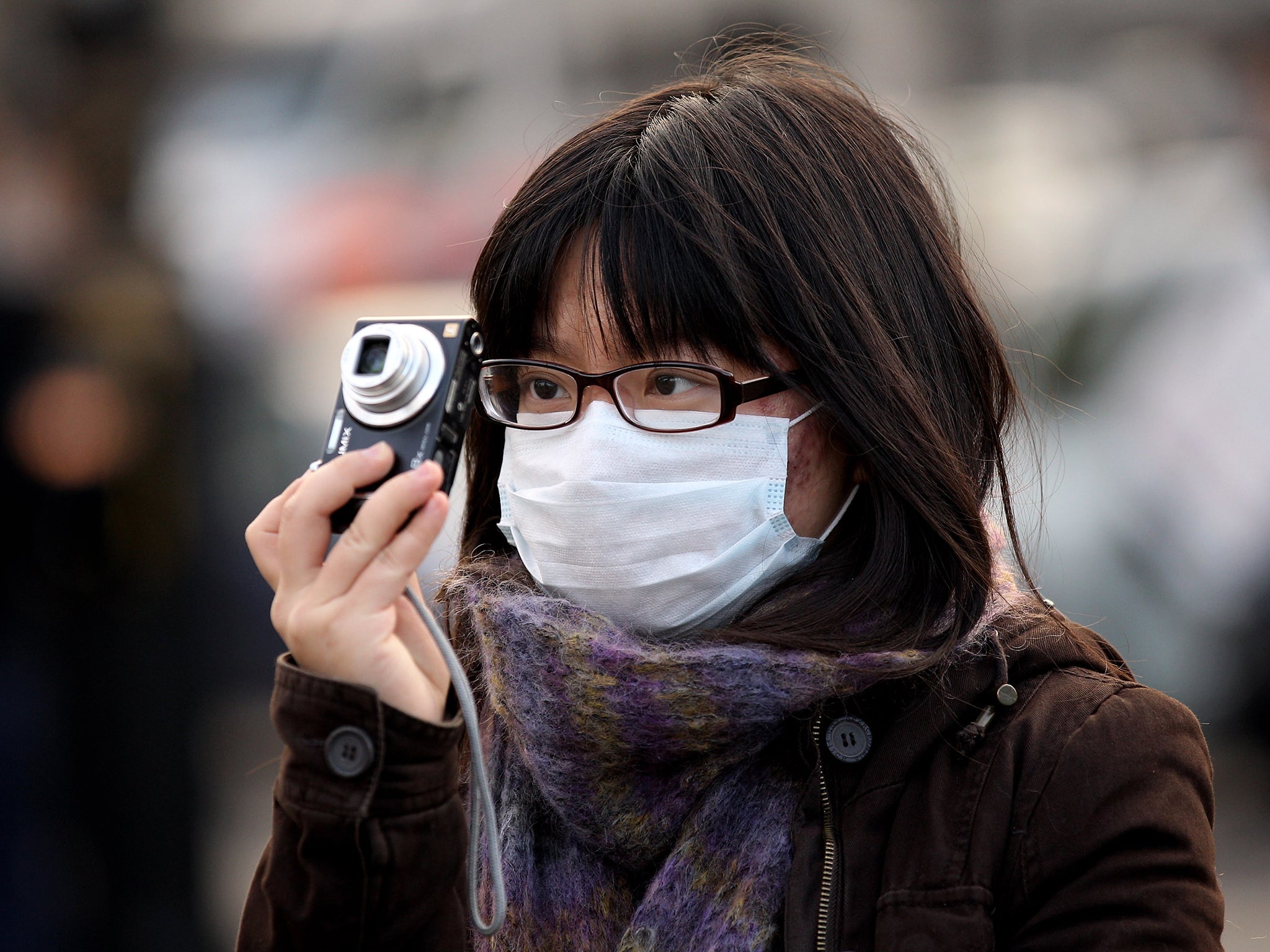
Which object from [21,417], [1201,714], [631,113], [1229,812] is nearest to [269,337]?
[21,417]

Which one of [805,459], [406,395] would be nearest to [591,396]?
[805,459]

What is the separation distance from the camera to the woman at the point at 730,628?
1.21 meters

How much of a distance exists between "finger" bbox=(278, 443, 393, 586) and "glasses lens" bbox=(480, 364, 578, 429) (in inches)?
20.5

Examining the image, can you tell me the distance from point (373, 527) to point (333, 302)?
344 centimetres

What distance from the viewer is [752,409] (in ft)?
5.26

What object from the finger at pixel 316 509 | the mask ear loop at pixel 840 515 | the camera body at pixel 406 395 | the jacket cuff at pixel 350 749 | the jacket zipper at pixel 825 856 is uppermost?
the camera body at pixel 406 395

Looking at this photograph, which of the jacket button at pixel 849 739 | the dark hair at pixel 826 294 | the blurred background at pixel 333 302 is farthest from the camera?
the blurred background at pixel 333 302

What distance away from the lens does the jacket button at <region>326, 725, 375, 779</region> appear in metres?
1.17

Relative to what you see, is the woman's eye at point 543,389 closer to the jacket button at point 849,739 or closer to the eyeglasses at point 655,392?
the eyeglasses at point 655,392

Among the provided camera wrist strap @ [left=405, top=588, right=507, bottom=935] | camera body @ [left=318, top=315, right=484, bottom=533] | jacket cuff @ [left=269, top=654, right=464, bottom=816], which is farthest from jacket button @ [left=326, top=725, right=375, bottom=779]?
camera body @ [left=318, top=315, right=484, bottom=533]

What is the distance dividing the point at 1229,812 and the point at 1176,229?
7.19 feet

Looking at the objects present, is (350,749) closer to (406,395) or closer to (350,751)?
(350,751)

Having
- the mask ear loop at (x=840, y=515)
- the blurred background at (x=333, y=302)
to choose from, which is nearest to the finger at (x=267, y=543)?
the mask ear loop at (x=840, y=515)

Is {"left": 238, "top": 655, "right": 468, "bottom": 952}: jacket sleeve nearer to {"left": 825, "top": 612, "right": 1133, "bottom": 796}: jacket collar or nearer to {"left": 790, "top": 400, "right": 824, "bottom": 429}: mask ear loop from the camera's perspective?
{"left": 825, "top": 612, "right": 1133, "bottom": 796}: jacket collar
